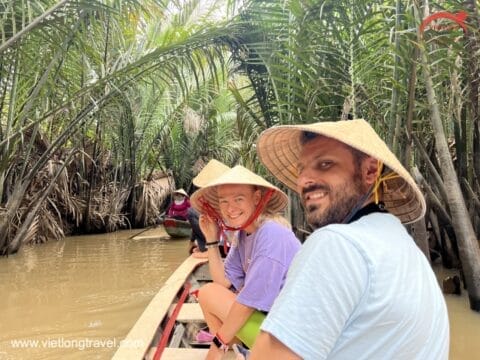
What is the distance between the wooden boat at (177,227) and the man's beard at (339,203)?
8.05m

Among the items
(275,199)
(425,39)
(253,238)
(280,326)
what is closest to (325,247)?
(280,326)

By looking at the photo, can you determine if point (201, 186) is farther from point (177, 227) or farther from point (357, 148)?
point (177, 227)

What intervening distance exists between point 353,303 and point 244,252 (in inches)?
60.7

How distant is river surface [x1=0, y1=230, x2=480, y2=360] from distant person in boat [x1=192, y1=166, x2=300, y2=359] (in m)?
1.37

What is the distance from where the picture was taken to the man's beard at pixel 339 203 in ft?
3.18

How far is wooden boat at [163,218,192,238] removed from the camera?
9000mm

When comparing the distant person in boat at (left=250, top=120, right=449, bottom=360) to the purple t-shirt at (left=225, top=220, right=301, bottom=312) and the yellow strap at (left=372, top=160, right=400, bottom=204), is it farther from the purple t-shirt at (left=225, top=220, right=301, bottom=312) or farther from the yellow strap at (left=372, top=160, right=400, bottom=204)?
the purple t-shirt at (left=225, top=220, right=301, bottom=312)

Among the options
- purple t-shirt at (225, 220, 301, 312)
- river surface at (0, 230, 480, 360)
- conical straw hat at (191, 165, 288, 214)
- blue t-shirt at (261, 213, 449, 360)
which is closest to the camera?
blue t-shirt at (261, 213, 449, 360)

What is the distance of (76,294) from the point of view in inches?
201

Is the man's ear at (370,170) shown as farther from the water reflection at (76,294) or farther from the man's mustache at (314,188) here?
the water reflection at (76,294)

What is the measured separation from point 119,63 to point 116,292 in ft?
12.5

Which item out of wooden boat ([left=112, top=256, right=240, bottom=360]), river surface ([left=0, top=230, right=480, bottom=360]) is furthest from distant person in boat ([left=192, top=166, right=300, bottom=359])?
river surface ([left=0, top=230, right=480, bottom=360])

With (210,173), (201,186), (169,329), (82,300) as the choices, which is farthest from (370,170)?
(82,300)

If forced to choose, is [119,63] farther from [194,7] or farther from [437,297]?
[437,297]
